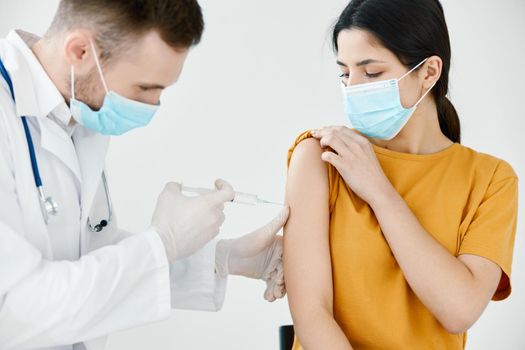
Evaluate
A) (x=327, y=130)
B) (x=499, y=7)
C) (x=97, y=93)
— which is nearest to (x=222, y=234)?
(x=327, y=130)

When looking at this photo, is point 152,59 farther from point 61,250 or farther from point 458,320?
point 458,320

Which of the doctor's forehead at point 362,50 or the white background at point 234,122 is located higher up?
the doctor's forehead at point 362,50

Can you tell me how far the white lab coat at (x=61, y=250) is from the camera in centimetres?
124

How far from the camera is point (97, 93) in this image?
4.76ft

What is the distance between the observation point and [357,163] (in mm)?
1606

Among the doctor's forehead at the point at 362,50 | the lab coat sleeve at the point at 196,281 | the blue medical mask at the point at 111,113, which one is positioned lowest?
the lab coat sleeve at the point at 196,281

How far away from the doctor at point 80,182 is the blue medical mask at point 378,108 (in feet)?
1.14

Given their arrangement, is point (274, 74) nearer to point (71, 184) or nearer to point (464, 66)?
point (464, 66)

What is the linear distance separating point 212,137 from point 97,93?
4.09 feet

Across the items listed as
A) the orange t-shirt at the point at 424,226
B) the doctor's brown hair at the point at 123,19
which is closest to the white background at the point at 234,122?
the orange t-shirt at the point at 424,226

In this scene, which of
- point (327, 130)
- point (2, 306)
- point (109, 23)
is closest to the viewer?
point (2, 306)

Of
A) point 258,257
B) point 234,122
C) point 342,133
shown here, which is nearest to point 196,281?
point 258,257

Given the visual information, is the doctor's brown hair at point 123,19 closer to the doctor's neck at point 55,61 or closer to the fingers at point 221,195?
the doctor's neck at point 55,61

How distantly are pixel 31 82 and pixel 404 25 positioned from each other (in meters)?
0.91
